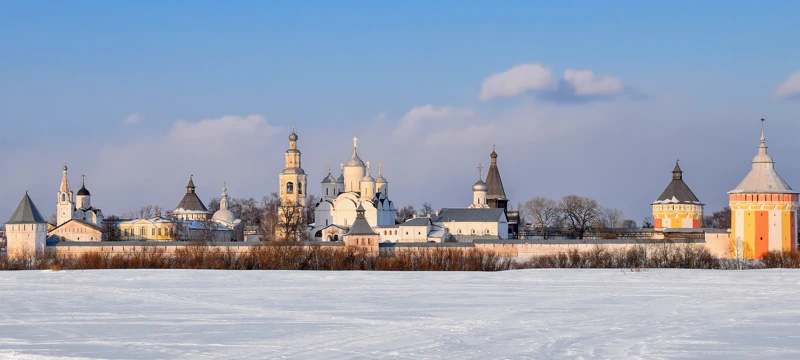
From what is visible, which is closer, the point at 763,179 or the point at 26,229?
the point at 763,179

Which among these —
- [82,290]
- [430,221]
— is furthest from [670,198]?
[82,290]

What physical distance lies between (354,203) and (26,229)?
14977 millimetres

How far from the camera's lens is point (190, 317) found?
50.8 feet

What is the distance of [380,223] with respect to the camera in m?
51.9

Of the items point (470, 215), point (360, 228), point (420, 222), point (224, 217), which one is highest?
point (224, 217)

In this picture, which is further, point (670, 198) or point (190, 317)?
point (670, 198)

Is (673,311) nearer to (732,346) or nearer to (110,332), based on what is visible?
(732,346)

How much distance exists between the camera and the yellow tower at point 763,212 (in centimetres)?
3791

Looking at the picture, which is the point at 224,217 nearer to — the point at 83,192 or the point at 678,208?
the point at 83,192

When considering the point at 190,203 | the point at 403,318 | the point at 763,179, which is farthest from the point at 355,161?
the point at 403,318

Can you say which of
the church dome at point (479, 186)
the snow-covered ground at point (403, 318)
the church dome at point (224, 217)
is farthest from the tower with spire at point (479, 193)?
the snow-covered ground at point (403, 318)

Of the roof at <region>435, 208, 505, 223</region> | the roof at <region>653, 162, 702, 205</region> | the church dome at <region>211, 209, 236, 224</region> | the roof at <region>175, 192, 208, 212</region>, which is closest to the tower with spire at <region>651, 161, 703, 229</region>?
the roof at <region>653, 162, 702, 205</region>

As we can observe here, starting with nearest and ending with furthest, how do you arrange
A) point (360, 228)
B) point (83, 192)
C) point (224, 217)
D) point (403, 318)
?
point (403, 318) < point (360, 228) < point (83, 192) < point (224, 217)

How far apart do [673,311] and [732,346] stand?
12.4 ft
